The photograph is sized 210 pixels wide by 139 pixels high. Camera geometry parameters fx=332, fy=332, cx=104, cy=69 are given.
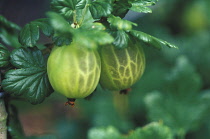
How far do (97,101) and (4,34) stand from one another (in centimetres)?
114

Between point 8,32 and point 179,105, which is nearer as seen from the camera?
point 8,32

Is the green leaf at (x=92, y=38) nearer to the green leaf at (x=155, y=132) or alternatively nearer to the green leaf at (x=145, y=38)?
the green leaf at (x=145, y=38)

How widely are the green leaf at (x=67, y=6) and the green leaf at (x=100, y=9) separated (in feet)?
0.08

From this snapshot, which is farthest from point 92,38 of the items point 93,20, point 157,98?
point 157,98

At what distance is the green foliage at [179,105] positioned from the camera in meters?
1.33

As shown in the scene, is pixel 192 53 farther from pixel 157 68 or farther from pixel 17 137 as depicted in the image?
pixel 17 137

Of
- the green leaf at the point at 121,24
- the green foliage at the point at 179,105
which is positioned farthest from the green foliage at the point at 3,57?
the green foliage at the point at 179,105

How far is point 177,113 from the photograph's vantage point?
1356 millimetres

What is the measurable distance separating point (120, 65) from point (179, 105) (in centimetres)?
74

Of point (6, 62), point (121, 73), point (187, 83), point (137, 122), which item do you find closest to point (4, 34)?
point (6, 62)

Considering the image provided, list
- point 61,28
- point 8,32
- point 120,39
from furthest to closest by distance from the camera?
point 8,32
point 120,39
point 61,28

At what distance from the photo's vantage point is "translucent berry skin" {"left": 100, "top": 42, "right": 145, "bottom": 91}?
69 centimetres

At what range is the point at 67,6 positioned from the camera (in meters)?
0.64

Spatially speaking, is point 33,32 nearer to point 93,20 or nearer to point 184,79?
point 93,20
